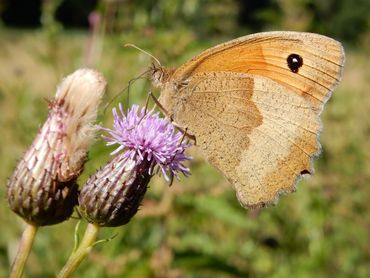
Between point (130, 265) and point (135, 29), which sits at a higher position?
point (135, 29)

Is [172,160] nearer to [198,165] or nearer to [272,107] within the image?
[272,107]

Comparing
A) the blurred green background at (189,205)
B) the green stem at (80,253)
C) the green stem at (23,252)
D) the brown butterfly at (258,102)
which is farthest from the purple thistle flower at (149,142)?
the blurred green background at (189,205)

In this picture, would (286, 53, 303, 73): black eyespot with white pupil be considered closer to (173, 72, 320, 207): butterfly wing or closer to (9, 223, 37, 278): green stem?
(173, 72, 320, 207): butterfly wing

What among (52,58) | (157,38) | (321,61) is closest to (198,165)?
(157,38)

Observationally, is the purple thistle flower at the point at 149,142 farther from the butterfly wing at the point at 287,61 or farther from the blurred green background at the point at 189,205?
the blurred green background at the point at 189,205

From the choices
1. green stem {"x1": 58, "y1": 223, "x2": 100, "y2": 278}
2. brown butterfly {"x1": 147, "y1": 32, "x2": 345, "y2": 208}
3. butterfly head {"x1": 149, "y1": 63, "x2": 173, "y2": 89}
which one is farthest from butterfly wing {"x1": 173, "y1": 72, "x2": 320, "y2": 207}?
green stem {"x1": 58, "y1": 223, "x2": 100, "y2": 278}

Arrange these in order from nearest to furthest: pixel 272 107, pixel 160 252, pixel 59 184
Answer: pixel 59 184, pixel 272 107, pixel 160 252
